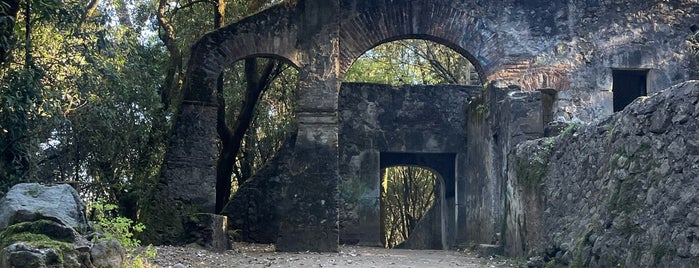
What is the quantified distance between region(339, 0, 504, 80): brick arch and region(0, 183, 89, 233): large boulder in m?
6.77

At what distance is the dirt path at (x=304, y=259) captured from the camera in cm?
963

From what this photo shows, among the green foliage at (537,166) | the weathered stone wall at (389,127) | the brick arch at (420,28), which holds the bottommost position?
the green foliage at (537,166)

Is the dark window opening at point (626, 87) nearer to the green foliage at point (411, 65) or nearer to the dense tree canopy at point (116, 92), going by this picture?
the dense tree canopy at point (116, 92)

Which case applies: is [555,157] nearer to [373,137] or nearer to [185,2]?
[373,137]

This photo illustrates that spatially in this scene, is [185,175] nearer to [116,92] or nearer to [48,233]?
[116,92]

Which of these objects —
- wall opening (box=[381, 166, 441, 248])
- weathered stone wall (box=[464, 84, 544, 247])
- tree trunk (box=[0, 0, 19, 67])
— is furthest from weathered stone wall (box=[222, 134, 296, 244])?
wall opening (box=[381, 166, 441, 248])

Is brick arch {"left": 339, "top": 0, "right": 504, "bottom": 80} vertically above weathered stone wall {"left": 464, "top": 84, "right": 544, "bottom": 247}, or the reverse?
brick arch {"left": 339, "top": 0, "right": 504, "bottom": 80}

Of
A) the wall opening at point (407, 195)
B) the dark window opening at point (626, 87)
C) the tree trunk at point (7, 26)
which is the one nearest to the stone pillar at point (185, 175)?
the tree trunk at point (7, 26)

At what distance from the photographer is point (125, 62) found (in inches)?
567

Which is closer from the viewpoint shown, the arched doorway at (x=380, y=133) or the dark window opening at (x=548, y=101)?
the dark window opening at (x=548, y=101)

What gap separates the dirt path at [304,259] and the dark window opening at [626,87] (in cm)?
456

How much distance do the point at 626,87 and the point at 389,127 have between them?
4.30 metres

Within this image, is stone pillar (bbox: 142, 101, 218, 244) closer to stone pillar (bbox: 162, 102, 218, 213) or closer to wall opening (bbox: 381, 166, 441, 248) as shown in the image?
stone pillar (bbox: 162, 102, 218, 213)

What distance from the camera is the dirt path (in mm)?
9633
